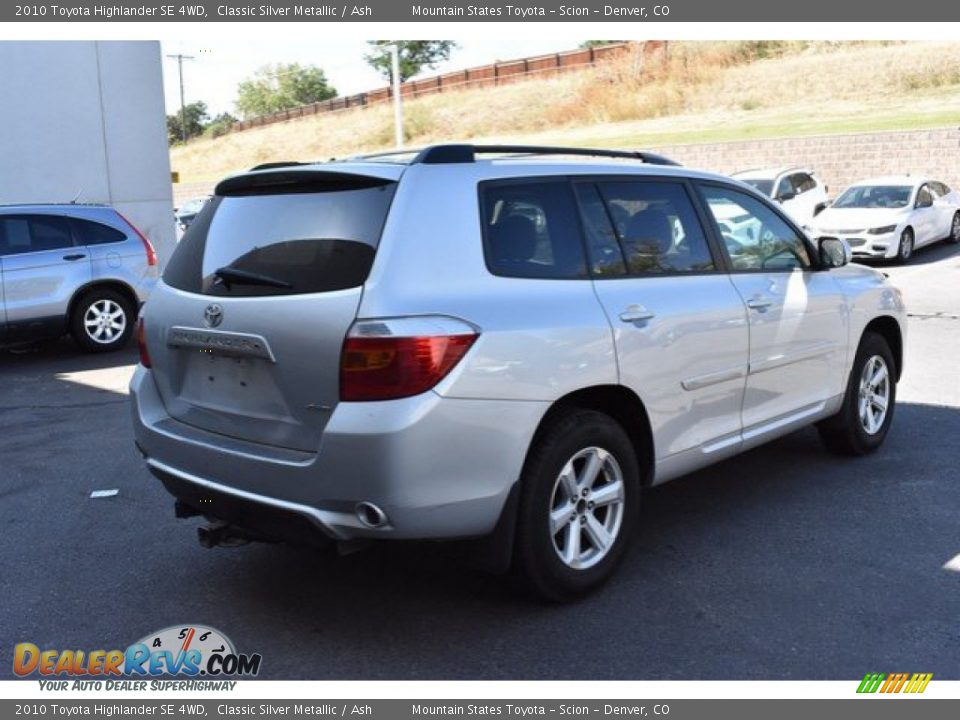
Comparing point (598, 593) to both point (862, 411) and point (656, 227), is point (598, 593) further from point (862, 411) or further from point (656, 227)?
point (862, 411)

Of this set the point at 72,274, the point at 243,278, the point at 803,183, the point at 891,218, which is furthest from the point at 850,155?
the point at 243,278

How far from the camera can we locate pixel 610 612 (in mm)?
3949

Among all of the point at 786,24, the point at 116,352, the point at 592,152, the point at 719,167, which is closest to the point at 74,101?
the point at 116,352

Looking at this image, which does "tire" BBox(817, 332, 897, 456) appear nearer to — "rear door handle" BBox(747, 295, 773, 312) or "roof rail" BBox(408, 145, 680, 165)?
"rear door handle" BBox(747, 295, 773, 312)

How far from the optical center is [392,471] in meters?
3.35

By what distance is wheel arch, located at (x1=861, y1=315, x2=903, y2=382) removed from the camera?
20.0 ft

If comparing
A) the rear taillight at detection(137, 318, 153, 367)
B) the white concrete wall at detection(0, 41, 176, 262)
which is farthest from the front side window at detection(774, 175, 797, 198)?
the rear taillight at detection(137, 318, 153, 367)

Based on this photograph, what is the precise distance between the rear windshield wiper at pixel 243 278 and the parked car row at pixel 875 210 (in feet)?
46.9

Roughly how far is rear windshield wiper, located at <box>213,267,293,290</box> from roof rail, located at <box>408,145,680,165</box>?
2.27 ft

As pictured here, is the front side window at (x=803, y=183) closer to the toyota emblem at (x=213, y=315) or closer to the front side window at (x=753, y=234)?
the front side window at (x=753, y=234)

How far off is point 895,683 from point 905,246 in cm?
1556

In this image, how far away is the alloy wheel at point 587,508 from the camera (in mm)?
3926

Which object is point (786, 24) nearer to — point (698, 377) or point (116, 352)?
point (698, 377)

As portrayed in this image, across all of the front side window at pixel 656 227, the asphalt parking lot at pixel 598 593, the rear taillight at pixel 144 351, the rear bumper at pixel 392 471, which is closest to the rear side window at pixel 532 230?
the front side window at pixel 656 227
